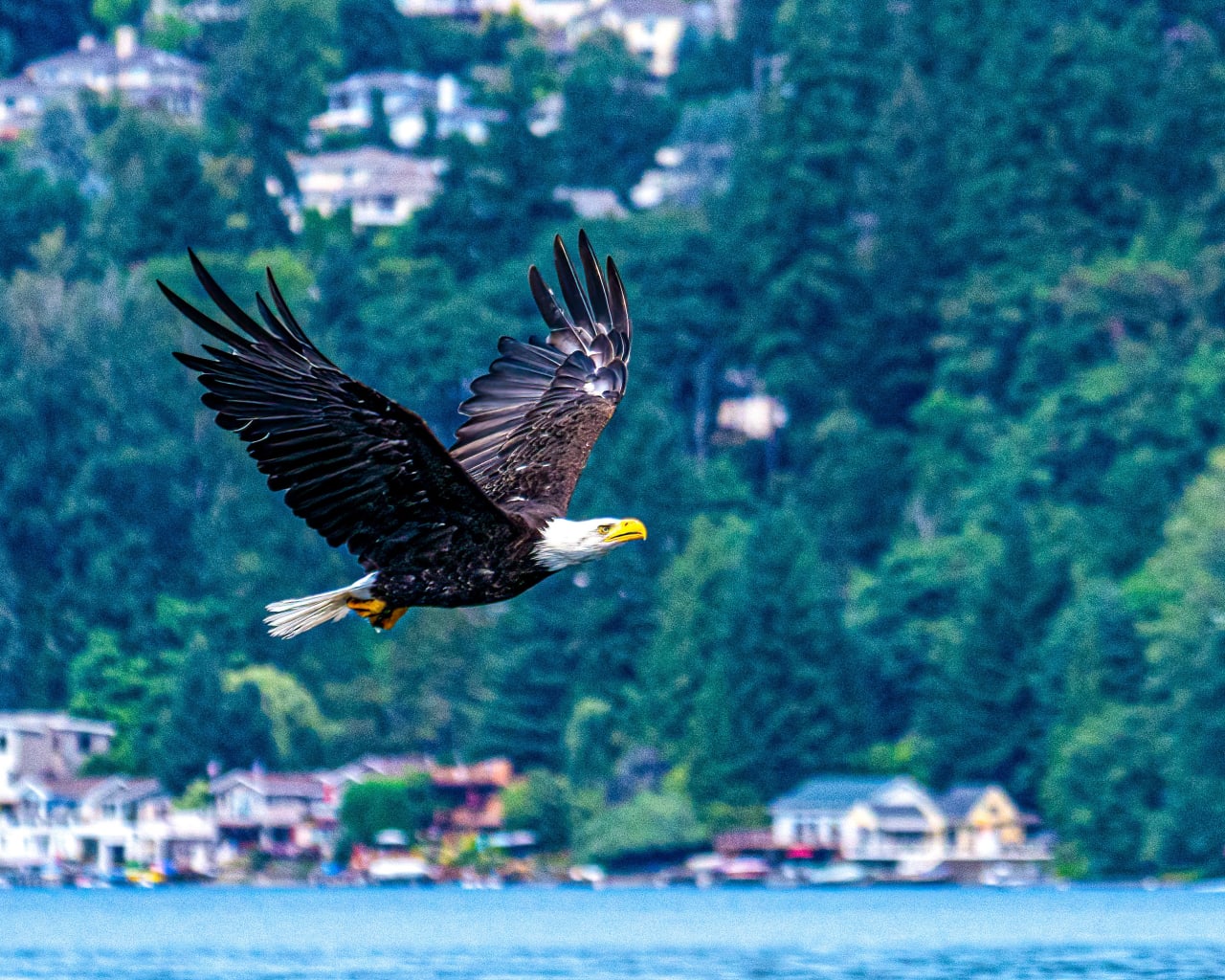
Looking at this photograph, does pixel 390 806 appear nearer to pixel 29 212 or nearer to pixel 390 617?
pixel 29 212

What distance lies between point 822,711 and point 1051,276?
18606mm

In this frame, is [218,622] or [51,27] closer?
[218,622]

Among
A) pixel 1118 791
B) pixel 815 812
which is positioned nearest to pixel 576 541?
pixel 1118 791

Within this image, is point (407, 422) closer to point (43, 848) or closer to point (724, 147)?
point (43, 848)

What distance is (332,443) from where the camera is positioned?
14242mm

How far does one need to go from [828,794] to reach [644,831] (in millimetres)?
3476

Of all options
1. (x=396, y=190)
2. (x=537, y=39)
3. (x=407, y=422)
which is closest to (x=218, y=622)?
(x=396, y=190)

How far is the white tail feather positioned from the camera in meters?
14.5

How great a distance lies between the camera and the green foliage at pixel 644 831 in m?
62.6

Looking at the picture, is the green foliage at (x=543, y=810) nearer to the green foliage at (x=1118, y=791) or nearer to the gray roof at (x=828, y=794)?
the gray roof at (x=828, y=794)

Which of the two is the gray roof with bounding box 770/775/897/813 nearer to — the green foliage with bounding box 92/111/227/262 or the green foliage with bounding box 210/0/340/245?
the green foliage with bounding box 92/111/227/262

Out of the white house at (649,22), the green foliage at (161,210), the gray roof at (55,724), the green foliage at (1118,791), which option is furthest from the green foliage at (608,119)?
the green foliage at (1118,791)

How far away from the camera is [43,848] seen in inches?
2798

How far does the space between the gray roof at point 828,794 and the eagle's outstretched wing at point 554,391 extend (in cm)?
4709
